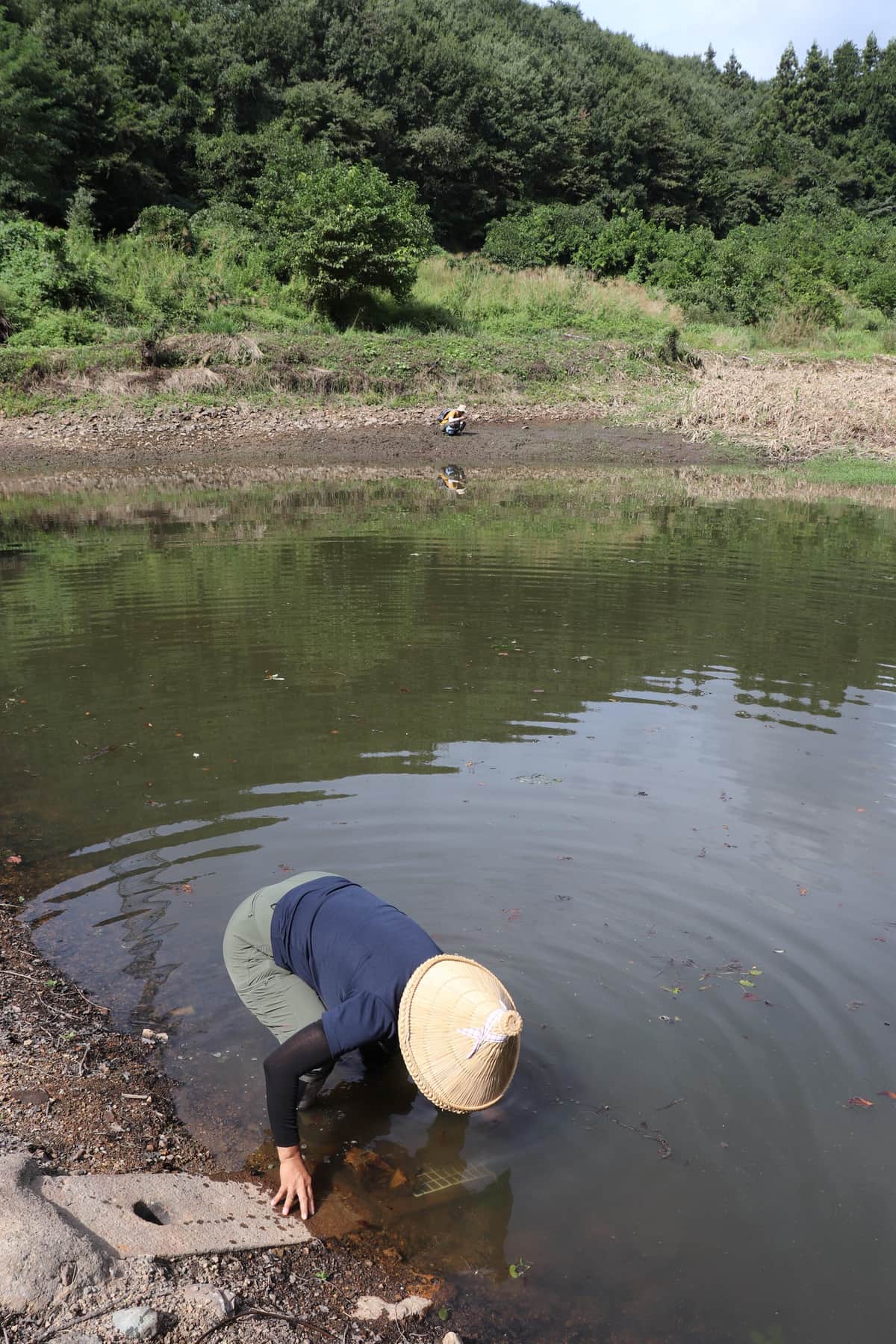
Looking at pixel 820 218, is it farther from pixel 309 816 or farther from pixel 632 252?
pixel 309 816

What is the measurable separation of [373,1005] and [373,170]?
31.2 meters

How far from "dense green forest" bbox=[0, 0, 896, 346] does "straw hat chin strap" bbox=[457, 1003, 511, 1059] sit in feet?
85.4

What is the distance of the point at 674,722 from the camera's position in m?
8.55

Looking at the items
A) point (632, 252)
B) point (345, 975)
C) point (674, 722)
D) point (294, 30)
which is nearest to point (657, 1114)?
point (345, 975)

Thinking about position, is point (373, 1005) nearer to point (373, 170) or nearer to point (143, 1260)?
point (143, 1260)

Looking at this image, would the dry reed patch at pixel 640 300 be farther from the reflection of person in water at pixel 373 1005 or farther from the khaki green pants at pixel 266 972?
the reflection of person in water at pixel 373 1005

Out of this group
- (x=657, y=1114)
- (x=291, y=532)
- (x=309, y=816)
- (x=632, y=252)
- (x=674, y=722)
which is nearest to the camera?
(x=657, y=1114)

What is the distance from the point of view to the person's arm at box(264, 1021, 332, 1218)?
3264mm

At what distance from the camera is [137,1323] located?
9.04ft

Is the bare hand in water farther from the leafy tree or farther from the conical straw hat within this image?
the leafy tree

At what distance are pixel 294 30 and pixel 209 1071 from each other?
5140 cm

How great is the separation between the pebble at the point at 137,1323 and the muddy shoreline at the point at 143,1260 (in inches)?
1.0

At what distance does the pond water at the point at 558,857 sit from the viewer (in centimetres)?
362

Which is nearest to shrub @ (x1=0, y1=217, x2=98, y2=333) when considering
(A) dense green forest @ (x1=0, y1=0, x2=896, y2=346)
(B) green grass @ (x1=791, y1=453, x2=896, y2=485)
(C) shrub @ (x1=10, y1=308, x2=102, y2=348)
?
(A) dense green forest @ (x1=0, y1=0, x2=896, y2=346)
